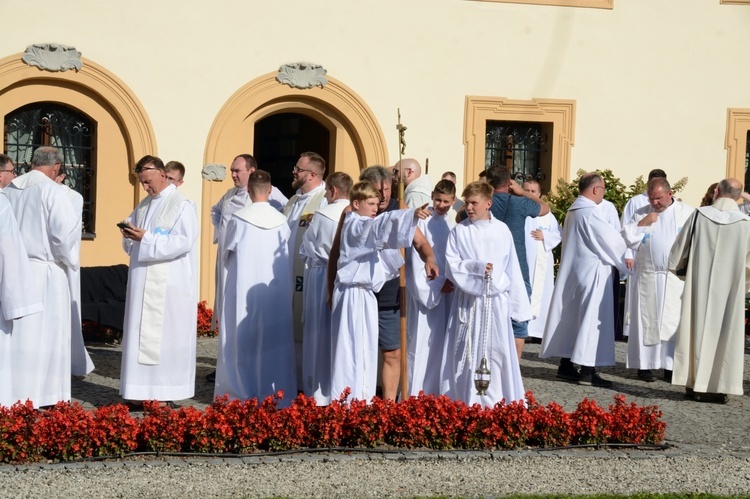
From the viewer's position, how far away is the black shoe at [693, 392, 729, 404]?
1002cm

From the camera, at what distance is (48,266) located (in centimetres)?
878

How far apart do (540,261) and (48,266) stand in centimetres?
647

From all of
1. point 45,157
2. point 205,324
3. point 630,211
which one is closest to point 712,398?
point 630,211

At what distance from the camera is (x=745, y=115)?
16688mm

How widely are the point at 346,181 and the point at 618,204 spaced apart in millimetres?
7288

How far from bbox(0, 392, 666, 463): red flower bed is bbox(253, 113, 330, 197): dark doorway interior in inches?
345

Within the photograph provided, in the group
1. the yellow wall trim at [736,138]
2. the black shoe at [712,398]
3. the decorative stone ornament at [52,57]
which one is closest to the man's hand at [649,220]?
the black shoe at [712,398]

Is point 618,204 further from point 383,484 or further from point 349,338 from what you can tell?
point 383,484

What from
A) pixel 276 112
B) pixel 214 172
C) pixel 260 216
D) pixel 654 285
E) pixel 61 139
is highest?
pixel 276 112

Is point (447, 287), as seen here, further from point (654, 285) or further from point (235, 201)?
point (654, 285)

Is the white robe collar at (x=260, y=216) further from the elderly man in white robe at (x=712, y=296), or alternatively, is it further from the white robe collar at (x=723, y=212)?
the white robe collar at (x=723, y=212)

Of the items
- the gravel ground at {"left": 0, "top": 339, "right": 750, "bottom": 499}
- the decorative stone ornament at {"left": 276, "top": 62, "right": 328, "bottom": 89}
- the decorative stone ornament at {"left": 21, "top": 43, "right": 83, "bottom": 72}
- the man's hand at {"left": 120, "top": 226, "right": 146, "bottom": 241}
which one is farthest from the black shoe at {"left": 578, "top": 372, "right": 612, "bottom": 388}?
the decorative stone ornament at {"left": 21, "top": 43, "right": 83, "bottom": 72}

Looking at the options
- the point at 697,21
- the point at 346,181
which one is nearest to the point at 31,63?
the point at 346,181

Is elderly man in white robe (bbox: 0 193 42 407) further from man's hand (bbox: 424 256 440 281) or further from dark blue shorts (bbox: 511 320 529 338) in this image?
dark blue shorts (bbox: 511 320 529 338)
